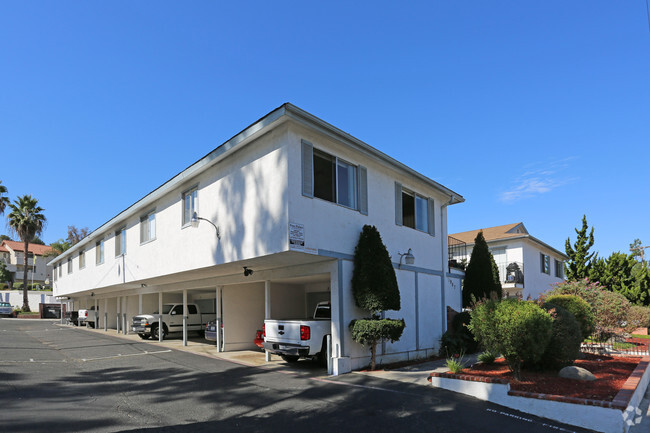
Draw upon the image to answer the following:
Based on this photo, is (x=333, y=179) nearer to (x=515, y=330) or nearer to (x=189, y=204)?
(x=189, y=204)

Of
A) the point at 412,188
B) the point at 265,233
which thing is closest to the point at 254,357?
the point at 265,233

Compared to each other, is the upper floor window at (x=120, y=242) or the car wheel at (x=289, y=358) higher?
the upper floor window at (x=120, y=242)

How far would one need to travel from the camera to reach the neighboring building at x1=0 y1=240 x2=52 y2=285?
75.9 metres

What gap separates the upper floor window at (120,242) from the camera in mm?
20984

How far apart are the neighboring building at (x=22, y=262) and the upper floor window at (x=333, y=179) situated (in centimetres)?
7866

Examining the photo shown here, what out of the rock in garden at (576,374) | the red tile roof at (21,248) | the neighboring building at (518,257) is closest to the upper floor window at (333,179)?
the rock in garden at (576,374)

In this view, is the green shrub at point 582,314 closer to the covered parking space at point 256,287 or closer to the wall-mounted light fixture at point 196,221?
the covered parking space at point 256,287

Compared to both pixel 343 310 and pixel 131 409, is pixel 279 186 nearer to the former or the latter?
pixel 343 310

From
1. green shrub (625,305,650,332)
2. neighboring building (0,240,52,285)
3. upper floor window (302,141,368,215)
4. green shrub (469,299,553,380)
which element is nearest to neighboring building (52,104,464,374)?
upper floor window (302,141,368,215)

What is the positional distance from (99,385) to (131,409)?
2.72m

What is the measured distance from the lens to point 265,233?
1105 centimetres

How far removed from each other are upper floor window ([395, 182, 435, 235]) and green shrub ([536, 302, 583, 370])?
570 centimetres

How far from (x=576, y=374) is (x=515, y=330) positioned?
224cm

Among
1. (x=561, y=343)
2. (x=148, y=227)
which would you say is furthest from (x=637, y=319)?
(x=148, y=227)
